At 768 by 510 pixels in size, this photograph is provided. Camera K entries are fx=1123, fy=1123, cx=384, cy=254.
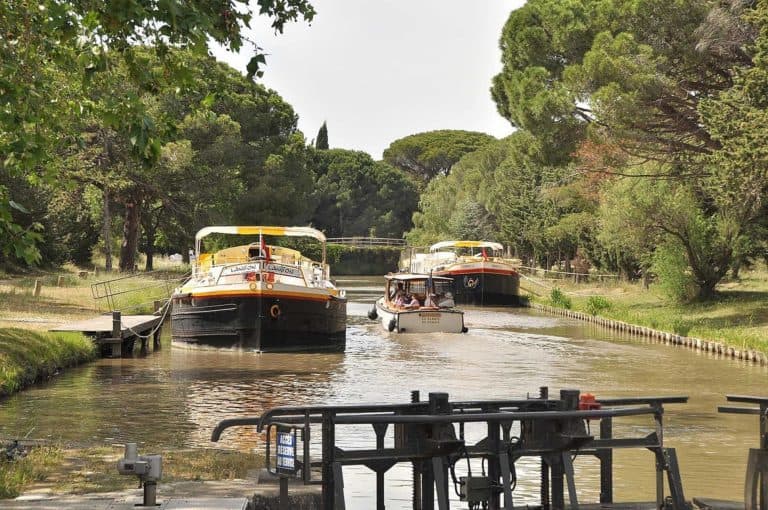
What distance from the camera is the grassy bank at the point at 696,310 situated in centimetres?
3550

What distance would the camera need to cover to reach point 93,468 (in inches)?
529

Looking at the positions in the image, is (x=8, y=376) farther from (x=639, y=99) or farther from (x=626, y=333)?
(x=626, y=333)

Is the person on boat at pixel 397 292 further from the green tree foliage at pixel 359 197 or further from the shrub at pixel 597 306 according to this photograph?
the green tree foliage at pixel 359 197

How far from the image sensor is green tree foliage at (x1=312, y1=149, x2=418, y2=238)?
13650cm

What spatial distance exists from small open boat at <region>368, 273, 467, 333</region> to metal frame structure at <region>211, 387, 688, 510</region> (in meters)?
32.2

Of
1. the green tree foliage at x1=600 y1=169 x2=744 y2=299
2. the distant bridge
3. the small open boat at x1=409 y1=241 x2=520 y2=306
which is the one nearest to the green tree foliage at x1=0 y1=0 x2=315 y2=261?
the green tree foliage at x1=600 y1=169 x2=744 y2=299

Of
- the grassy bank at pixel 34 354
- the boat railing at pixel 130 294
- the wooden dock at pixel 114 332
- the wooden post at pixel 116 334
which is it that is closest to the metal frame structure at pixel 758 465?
the grassy bank at pixel 34 354

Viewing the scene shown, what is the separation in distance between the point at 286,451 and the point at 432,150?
154224 mm

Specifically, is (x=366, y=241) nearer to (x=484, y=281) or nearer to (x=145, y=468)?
(x=484, y=281)

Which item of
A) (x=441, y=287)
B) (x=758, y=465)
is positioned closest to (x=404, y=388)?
(x=758, y=465)

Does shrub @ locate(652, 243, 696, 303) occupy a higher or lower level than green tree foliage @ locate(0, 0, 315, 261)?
lower

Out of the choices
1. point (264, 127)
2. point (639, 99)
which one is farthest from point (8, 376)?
point (264, 127)

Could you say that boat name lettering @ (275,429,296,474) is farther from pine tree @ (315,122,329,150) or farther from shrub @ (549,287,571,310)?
pine tree @ (315,122,329,150)

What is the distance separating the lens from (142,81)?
11836 millimetres
